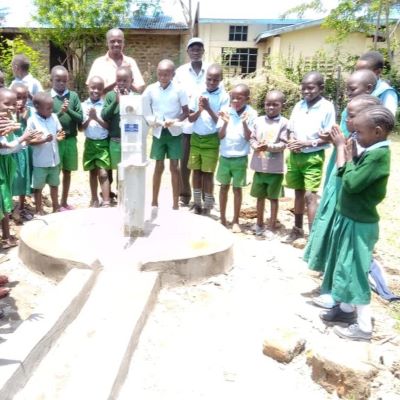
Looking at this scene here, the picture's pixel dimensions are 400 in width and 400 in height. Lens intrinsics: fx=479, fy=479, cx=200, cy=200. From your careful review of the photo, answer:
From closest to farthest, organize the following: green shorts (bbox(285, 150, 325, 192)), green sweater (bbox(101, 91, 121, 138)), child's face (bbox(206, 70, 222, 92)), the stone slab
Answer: the stone slab → green shorts (bbox(285, 150, 325, 192)) → child's face (bbox(206, 70, 222, 92)) → green sweater (bbox(101, 91, 121, 138))

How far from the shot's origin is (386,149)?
2.76 meters

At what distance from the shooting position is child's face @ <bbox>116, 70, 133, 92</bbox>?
4777 millimetres

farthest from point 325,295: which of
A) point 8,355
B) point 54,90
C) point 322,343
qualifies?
point 54,90

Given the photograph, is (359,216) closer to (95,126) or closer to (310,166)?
(310,166)

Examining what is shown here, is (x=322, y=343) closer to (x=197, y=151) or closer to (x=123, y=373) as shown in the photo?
(x=123, y=373)

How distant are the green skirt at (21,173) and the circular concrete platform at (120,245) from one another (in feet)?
2.42

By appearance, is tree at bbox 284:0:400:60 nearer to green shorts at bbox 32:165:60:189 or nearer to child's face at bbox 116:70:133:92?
child's face at bbox 116:70:133:92

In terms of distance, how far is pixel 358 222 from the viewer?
2.94m

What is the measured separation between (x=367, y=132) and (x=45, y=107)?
3.28 m

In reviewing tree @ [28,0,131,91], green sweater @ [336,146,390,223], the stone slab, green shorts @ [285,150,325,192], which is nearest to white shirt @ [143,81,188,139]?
green shorts @ [285,150,325,192]

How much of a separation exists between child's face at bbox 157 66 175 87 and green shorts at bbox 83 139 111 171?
3.02 ft

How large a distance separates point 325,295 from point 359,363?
3.00 feet

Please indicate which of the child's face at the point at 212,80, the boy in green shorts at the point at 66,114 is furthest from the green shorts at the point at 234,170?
the boy in green shorts at the point at 66,114

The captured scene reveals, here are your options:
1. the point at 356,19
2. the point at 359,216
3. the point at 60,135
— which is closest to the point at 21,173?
the point at 60,135
